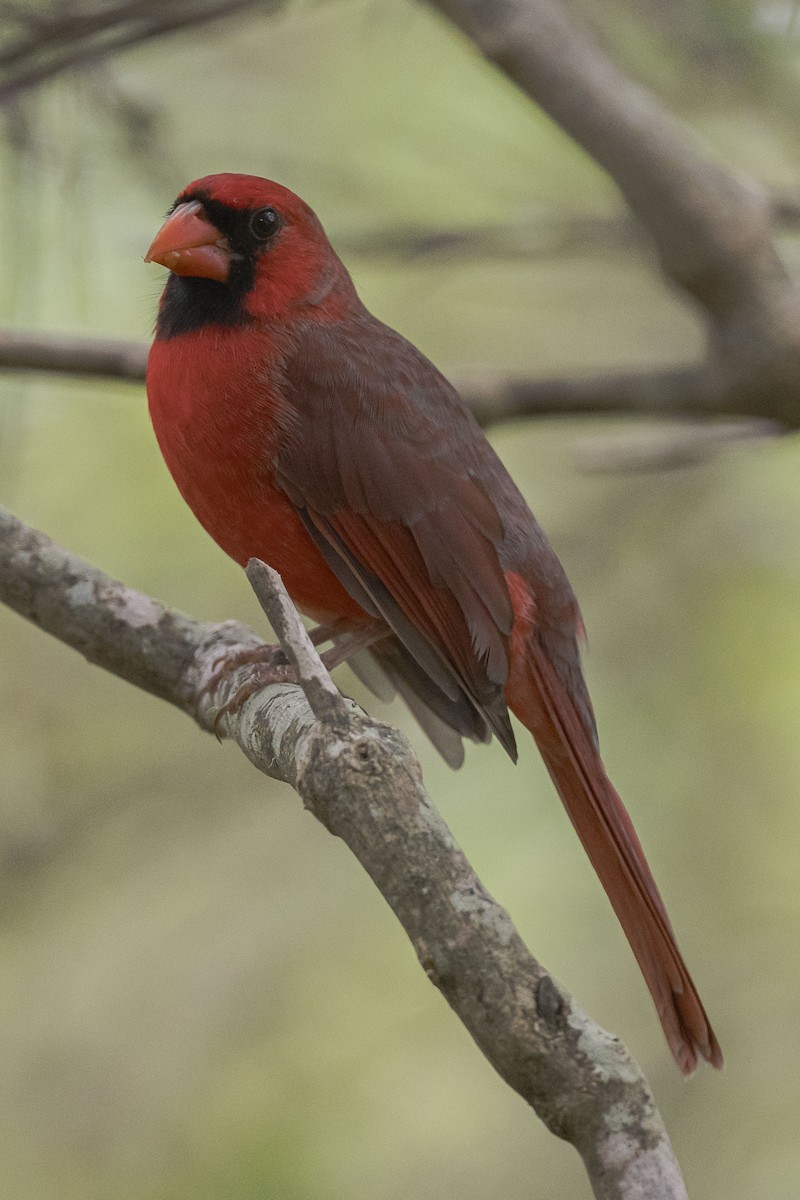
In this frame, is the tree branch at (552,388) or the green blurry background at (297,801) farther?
the green blurry background at (297,801)

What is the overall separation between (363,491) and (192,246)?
60cm

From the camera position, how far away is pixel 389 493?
2.93m

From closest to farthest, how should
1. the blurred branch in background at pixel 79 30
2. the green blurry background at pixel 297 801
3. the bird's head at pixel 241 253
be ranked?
the blurred branch in background at pixel 79 30
the bird's head at pixel 241 253
the green blurry background at pixel 297 801

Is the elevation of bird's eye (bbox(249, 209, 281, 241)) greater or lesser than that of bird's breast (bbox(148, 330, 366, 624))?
greater

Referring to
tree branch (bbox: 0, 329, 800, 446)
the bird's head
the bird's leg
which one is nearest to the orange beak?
the bird's head

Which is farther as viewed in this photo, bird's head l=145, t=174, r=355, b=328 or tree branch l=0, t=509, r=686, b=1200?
bird's head l=145, t=174, r=355, b=328

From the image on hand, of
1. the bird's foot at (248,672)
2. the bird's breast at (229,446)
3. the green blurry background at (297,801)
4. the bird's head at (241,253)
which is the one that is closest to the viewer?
the bird's foot at (248,672)

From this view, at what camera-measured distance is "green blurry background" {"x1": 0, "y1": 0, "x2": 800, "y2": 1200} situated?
379cm

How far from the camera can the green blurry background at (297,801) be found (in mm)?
3789

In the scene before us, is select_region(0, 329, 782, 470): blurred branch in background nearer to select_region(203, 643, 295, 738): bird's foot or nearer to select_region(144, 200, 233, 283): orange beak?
select_region(144, 200, 233, 283): orange beak

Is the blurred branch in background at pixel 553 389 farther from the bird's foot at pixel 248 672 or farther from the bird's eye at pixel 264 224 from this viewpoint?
the bird's foot at pixel 248 672

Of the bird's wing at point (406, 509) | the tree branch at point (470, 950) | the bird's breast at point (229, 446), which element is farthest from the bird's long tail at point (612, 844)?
the tree branch at point (470, 950)

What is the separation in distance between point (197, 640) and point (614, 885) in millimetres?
917

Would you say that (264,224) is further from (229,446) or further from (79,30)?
(79,30)
